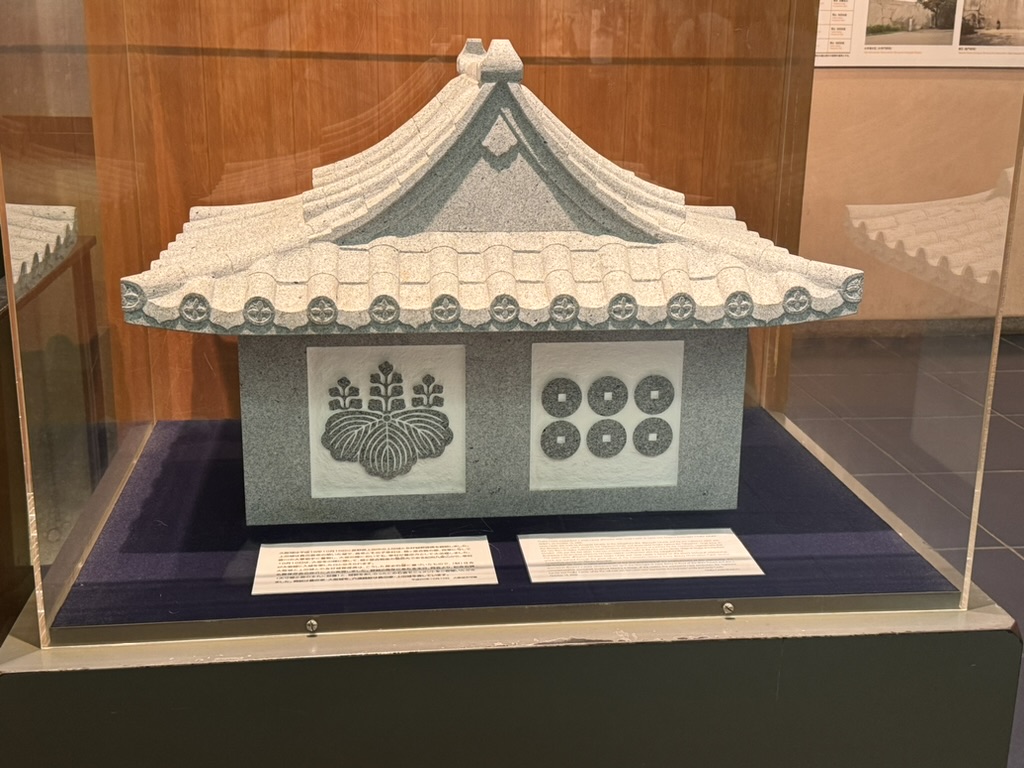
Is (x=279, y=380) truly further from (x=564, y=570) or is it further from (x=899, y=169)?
(x=899, y=169)

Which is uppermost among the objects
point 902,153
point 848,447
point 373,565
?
point 902,153

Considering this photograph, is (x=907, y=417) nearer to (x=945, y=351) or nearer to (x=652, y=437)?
(x=945, y=351)

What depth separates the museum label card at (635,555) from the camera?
2385 mm

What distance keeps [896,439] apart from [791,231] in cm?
55

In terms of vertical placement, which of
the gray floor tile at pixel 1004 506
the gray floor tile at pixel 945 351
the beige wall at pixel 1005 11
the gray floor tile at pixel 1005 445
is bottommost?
the gray floor tile at pixel 1004 506

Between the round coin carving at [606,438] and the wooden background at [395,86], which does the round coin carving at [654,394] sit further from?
the wooden background at [395,86]

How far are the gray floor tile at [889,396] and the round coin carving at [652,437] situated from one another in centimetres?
42

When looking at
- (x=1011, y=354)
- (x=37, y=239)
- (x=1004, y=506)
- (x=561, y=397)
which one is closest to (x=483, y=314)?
(x=561, y=397)

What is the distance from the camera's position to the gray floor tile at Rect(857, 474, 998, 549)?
2488 millimetres

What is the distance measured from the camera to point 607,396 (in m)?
2.56

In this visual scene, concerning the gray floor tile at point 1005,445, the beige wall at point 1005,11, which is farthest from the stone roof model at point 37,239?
the gray floor tile at point 1005,445

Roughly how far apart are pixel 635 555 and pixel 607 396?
370 mm

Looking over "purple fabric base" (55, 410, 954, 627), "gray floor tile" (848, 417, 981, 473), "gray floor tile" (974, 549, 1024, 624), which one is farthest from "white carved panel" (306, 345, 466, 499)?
"gray floor tile" (974, 549, 1024, 624)

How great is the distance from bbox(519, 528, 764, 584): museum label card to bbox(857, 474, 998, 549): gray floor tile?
0.44 metres
